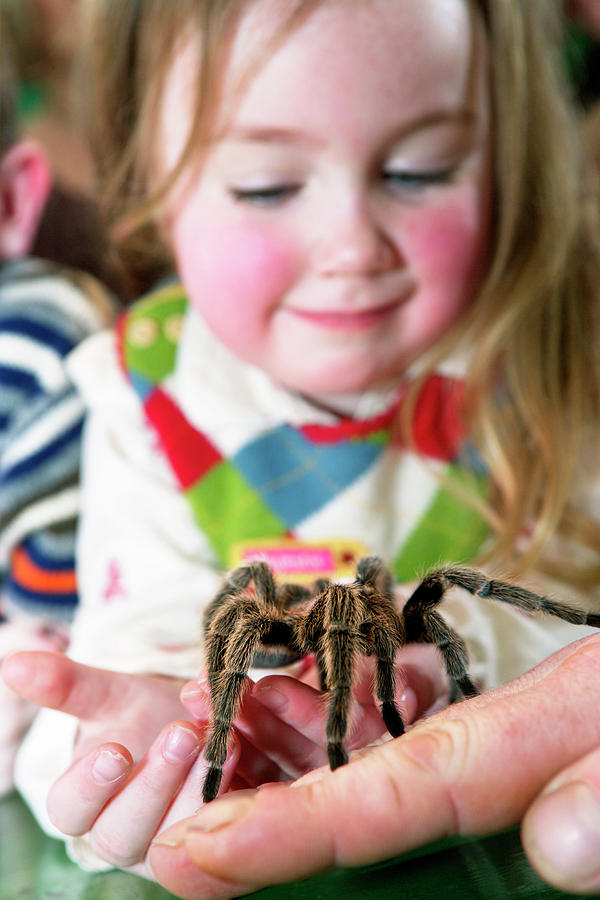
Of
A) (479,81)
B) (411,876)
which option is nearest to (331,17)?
(479,81)

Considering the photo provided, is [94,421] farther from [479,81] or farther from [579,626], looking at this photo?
[579,626]

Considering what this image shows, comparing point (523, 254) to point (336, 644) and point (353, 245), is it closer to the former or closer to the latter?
point (353, 245)

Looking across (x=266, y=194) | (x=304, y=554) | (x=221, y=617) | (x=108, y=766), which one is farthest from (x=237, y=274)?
(x=108, y=766)

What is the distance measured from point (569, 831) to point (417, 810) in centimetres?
8

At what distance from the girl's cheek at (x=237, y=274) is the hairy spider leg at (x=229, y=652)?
14.9 inches

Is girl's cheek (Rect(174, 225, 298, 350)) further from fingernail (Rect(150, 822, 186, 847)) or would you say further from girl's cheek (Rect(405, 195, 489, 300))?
fingernail (Rect(150, 822, 186, 847))

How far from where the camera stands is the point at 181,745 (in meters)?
0.62

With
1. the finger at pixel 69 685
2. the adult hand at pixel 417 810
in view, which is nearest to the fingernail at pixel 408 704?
the adult hand at pixel 417 810

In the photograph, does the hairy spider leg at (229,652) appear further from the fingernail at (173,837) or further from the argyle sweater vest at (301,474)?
the argyle sweater vest at (301,474)

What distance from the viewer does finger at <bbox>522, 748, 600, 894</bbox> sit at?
48 cm

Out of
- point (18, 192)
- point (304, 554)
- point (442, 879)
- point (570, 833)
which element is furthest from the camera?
point (18, 192)

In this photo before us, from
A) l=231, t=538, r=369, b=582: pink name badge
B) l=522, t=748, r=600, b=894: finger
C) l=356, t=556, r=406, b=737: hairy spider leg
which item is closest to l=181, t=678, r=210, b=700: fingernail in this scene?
l=356, t=556, r=406, b=737: hairy spider leg

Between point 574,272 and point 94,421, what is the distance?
627 mm

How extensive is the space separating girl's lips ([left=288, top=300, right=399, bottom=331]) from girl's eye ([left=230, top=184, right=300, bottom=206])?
12cm
